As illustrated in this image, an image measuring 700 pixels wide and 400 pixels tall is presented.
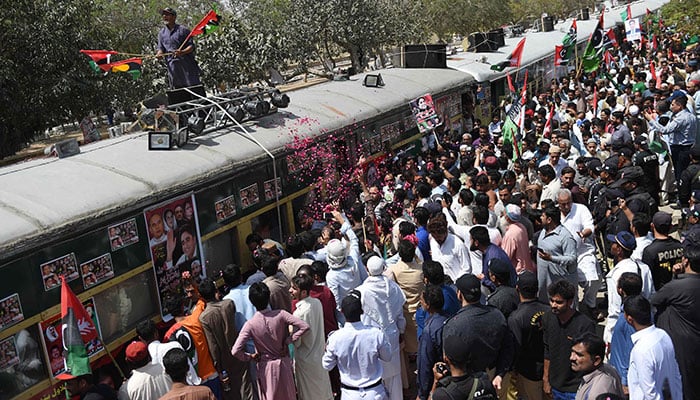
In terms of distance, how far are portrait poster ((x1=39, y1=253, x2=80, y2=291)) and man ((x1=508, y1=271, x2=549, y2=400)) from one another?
3654mm

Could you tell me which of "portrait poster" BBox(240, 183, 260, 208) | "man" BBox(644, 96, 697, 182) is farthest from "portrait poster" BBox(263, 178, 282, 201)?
"man" BBox(644, 96, 697, 182)

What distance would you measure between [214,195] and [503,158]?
4.83 meters

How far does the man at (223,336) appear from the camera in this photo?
18.5ft

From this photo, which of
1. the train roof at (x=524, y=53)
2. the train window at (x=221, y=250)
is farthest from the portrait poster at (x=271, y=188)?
the train roof at (x=524, y=53)

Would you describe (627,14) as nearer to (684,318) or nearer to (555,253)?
(555,253)

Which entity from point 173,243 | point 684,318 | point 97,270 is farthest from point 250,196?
point 684,318

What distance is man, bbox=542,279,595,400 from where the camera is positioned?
15.1ft

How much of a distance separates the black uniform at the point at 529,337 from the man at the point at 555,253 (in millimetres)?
1441

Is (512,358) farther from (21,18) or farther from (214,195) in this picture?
(21,18)

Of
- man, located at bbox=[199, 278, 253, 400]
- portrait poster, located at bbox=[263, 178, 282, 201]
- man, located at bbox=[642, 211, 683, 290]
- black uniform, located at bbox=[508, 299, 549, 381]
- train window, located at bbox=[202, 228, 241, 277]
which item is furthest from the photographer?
portrait poster, located at bbox=[263, 178, 282, 201]

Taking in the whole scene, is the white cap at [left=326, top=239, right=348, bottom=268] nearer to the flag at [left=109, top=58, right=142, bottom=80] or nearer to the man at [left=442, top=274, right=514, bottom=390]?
Result: the man at [left=442, top=274, right=514, bottom=390]

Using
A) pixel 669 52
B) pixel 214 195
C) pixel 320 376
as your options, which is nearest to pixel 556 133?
pixel 214 195

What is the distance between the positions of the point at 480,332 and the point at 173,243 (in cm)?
353

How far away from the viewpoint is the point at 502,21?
160ft
